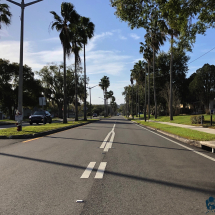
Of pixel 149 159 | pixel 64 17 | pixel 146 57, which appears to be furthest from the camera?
pixel 146 57

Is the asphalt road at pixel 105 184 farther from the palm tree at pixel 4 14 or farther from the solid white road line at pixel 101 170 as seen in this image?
the palm tree at pixel 4 14

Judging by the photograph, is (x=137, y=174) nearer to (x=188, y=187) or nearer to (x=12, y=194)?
(x=188, y=187)

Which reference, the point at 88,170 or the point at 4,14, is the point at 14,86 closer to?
the point at 4,14

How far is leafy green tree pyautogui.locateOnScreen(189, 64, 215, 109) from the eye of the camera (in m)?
49.5

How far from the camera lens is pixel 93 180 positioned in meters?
5.43

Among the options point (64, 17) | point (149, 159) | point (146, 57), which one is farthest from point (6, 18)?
point (146, 57)

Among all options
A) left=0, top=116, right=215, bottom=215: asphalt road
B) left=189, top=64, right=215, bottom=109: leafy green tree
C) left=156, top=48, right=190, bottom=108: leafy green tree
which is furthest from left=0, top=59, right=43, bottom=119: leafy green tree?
left=0, top=116, right=215, bottom=215: asphalt road

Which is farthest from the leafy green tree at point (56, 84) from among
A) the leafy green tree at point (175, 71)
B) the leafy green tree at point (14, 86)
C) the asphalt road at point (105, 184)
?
the asphalt road at point (105, 184)

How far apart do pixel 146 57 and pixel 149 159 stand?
38.6 m

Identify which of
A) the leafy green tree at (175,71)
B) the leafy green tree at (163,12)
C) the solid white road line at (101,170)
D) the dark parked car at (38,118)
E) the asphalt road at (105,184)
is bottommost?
the asphalt road at (105,184)

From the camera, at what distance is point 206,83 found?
165ft

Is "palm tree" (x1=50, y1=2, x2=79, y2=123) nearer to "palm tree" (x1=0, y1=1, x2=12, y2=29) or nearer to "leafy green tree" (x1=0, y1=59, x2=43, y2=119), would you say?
"palm tree" (x1=0, y1=1, x2=12, y2=29)

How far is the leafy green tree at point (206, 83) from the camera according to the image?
4947 centimetres

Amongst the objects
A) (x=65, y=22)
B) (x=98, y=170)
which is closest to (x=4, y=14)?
(x=65, y=22)
